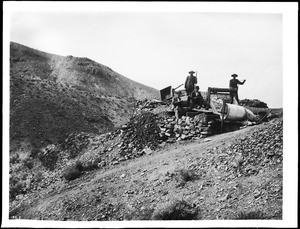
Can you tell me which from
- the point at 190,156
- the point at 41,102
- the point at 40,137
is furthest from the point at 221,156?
the point at 41,102

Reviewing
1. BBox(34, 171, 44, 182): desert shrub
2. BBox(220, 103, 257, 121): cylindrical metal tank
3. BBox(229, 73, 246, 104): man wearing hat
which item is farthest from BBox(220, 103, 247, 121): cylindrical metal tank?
BBox(34, 171, 44, 182): desert shrub

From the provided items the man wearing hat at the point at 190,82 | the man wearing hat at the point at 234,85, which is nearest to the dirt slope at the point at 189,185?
the man wearing hat at the point at 234,85

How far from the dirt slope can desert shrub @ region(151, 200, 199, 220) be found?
138 millimetres

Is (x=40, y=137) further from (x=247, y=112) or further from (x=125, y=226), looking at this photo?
(x=125, y=226)

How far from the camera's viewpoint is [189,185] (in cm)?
1077

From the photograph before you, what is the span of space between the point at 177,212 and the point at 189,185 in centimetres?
123

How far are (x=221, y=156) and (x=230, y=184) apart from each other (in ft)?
4.36

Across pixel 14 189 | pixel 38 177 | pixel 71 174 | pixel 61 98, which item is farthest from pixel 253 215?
pixel 61 98

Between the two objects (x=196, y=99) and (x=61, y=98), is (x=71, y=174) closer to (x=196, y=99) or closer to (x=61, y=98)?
(x=196, y=99)

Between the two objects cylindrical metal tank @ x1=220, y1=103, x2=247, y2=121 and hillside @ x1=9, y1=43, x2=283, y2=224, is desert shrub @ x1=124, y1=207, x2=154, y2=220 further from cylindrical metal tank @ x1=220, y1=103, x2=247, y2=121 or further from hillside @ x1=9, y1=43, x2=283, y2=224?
cylindrical metal tank @ x1=220, y1=103, x2=247, y2=121

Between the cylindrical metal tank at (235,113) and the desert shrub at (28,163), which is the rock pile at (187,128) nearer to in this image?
the cylindrical metal tank at (235,113)

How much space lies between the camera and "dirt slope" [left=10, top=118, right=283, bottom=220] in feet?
32.0

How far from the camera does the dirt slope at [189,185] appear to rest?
32.0 ft

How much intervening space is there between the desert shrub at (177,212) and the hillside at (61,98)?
12843mm
